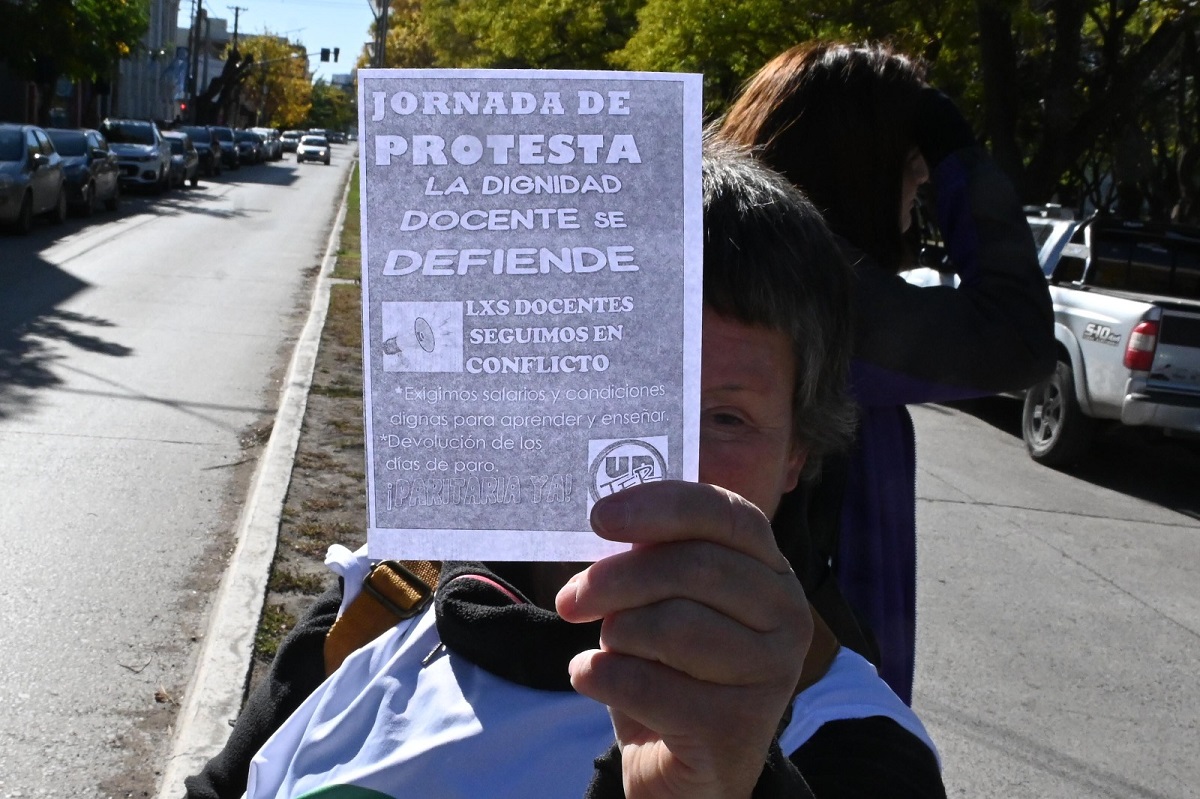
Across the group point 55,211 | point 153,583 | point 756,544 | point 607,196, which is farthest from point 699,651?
point 55,211

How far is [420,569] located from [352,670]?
0.14m

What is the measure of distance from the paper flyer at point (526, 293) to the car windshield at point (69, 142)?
24.1 m

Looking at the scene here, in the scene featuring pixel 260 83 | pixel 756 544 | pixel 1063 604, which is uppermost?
pixel 260 83

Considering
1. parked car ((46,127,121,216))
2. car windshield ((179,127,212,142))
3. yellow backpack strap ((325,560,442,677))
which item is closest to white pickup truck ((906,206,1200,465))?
yellow backpack strap ((325,560,442,677))

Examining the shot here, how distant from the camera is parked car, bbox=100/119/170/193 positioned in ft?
99.5

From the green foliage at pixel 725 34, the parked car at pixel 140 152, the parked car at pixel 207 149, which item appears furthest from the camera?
the parked car at pixel 207 149

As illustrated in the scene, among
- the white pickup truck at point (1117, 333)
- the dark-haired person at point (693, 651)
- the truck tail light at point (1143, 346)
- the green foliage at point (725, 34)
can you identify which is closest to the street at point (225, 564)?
the white pickup truck at point (1117, 333)

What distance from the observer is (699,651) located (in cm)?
98

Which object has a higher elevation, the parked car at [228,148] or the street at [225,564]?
the parked car at [228,148]

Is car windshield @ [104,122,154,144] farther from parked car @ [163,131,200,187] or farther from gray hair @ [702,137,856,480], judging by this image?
gray hair @ [702,137,856,480]

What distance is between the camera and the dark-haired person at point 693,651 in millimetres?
989

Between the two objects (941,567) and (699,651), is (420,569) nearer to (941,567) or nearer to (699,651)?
(699,651)

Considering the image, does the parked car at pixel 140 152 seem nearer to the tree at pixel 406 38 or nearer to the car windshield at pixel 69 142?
the car windshield at pixel 69 142

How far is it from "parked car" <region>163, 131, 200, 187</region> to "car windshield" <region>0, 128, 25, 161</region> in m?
14.1
